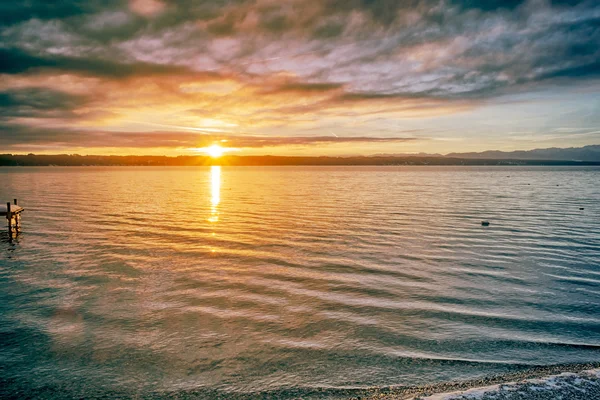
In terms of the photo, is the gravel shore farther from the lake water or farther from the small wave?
the lake water

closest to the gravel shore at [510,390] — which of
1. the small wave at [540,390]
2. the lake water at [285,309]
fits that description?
the small wave at [540,390]

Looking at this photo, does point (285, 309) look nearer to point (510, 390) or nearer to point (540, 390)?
point (510, 390)

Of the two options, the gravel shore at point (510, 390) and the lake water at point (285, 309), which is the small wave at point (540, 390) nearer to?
the gravel shore at point (510, 390)

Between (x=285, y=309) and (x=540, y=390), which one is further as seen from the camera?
(x=285, y=309)

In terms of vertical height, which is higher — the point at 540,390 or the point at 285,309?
the point at 540,390

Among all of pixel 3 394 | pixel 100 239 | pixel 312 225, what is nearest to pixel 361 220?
pixel 312 225

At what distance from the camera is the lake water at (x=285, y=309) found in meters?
9.72

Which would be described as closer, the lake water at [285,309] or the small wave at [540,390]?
the small wave at [540,390]

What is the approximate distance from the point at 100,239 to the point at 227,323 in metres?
17.7

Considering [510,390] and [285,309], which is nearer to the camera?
[510,390]

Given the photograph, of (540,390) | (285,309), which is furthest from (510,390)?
(285,309)

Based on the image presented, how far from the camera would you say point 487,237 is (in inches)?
1062

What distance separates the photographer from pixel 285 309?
13.8 meters

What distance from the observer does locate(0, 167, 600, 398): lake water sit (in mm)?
9719
